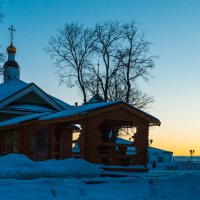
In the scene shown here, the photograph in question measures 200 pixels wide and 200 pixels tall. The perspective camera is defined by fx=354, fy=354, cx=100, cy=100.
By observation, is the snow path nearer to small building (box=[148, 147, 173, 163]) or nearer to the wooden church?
the wooden church

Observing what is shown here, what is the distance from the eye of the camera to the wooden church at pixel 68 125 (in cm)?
1396

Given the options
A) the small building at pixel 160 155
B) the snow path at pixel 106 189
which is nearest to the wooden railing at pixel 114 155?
the snow path at pixel 106 189

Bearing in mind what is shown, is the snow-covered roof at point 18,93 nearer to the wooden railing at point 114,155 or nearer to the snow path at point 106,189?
the wooden railing at point 114,155

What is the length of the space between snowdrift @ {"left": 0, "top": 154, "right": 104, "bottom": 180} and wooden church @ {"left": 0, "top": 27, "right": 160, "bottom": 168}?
2762 millimetres

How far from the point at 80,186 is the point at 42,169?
198 cm

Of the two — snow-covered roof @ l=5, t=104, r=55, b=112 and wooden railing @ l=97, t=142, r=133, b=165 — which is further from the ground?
snow-covered roof @ l=5, t=104, r=55, b=112

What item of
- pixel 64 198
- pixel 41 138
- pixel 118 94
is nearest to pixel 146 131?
pixel 64 198

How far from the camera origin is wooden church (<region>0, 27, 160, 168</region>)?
14.0m

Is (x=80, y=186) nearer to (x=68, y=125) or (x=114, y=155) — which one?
(x=114, y=155)

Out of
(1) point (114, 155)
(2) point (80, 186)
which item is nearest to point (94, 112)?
(1) point (114, 155)

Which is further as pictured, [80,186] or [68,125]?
[68,125]

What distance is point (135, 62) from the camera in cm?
3078

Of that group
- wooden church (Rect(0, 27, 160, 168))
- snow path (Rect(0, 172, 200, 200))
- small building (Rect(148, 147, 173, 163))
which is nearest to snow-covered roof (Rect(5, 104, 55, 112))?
wooden church (Rect(0, 27, 160, 168))

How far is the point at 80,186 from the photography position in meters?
8.36
